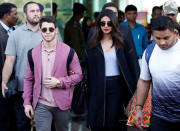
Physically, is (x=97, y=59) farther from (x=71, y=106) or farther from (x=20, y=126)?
(x=20, y=126)

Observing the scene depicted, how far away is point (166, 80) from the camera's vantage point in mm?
3377

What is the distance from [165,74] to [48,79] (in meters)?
1.45

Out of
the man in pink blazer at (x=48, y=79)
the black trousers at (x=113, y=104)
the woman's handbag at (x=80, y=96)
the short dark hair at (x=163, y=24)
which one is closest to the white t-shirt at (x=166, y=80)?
the short dark hair at (x=163, y=24)

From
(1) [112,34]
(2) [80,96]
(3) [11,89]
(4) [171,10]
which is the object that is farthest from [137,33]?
(3) [11,89]

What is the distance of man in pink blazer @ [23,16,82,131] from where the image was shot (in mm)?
4355

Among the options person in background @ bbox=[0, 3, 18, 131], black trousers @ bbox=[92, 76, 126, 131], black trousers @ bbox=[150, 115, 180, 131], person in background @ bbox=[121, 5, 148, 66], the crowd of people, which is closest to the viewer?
black trousers @ bbox=[150, 115, 180, 131]

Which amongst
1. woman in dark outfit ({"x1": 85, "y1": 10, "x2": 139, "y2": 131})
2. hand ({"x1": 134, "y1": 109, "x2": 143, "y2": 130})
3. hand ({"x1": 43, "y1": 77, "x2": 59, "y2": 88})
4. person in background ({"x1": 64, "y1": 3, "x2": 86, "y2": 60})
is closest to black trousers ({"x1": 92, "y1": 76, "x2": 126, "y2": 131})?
woman in dark outfit ({"x1": 85, "y1": 10, "x2": 139, "y2": 131})

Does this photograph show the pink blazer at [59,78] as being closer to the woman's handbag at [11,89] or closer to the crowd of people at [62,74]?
the crowd of people at [62,74]

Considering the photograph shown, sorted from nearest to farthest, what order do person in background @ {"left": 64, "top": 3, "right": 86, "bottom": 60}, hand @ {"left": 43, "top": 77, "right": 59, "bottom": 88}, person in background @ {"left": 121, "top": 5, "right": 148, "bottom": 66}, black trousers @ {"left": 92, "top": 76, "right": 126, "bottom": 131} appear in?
hand @ {"left": 43, "top": 77, "right": 59, "bottom": 88}, black trousers @ {"left": 92, "top": 76, "right": 126, "bottom": 131}, person in background @ {"left": 121, "top": 5, "right": 148, "bottom": 66}, person in background @ {"left": 64, "top": 3, "right": 86, "bottom": 60}

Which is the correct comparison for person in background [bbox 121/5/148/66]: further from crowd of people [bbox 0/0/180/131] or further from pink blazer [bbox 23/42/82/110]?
pink blazer [bbox 23/42/82/110]

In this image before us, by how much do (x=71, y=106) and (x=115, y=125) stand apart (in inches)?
23.0

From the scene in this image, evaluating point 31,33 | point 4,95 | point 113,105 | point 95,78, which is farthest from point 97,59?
point 4,95

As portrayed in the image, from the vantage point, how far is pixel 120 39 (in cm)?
470

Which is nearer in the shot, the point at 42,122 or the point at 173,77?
the point at 173,77
